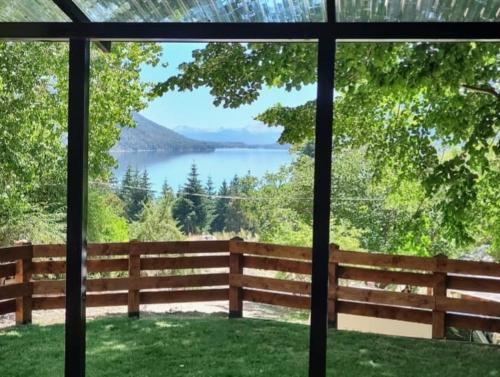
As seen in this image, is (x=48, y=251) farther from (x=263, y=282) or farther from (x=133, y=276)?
(x=263, y=282)

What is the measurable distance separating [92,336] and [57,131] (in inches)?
148

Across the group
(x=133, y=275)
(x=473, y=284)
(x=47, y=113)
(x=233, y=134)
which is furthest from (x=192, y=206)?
(x=473, y=284)

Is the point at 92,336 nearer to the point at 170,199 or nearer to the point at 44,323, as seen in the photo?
the point at 44,323

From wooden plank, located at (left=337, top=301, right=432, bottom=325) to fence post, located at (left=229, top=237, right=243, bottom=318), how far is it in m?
0.89

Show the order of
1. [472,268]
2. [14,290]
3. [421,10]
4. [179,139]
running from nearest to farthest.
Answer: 1. [421,10]
2. [472,268]
3. [14,290]
4. [179,139]

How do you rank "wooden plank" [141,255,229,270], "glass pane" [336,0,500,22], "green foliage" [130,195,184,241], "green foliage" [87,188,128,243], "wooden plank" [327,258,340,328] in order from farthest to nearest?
"green foliage" [130,195,184,241] < "green foliage" [87,188,128,243] < "wooden plank" [141,255,229,270] < "wooden plank" [327,258,340,328] < "glass pane" [336,0,500,22]

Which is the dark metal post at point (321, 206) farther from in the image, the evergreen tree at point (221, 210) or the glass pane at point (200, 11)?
the evergreen tree at point (221, 210)

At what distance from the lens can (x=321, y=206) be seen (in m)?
1.77

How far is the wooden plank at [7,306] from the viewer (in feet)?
14.0

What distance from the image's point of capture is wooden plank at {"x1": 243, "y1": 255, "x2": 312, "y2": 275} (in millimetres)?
4648

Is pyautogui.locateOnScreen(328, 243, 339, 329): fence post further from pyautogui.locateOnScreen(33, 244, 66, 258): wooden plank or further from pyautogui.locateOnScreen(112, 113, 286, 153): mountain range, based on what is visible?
pyautogui.locateOnScreen(112, 113, 286, 153): mountain range

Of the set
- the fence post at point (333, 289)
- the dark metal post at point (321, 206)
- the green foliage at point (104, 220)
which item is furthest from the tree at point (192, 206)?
the dark metal post at point (321, 206)

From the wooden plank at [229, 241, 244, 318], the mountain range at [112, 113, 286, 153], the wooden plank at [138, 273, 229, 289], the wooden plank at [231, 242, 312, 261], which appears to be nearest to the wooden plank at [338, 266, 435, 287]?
the wooden plank at [231, 242, 312, 261]

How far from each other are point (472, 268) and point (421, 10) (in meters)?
2.89
